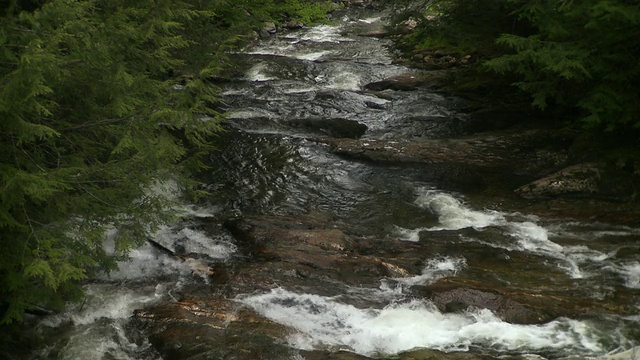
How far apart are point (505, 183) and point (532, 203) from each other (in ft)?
3.42

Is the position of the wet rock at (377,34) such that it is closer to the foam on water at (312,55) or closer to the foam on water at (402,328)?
the foam on water at (312,55)

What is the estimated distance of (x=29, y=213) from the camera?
6520 millimetres

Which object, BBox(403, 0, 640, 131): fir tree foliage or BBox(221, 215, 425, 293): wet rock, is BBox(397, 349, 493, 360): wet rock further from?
BBox(403, 0, 640, 131): fir tree foliage

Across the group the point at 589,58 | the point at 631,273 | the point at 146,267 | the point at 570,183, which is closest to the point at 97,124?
the point at 146,267

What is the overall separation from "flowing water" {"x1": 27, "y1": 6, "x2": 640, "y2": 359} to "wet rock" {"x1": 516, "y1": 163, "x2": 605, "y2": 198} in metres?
0.70

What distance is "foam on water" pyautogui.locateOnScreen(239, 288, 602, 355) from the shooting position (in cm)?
674

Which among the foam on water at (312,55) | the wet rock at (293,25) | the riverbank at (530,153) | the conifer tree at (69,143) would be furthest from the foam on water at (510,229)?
the wet rock at (293,25)

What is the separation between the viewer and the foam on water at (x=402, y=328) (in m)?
6.74

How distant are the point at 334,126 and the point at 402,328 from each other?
8872 mm

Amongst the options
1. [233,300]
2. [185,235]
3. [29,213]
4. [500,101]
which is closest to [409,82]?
[500,101]

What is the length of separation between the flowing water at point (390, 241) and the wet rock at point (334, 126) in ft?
0.58

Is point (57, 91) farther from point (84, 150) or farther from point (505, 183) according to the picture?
point (505, 183)

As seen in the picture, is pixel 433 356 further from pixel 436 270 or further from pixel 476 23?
pixel 476 23

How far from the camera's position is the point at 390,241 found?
9.61 m
